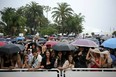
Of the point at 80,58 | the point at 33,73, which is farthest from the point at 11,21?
the point at 33,73

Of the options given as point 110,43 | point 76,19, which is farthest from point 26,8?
point 110,43

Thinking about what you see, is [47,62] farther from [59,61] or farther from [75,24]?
[75,24]

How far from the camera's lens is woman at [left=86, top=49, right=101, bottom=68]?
6.29 meters

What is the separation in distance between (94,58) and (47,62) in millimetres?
1081

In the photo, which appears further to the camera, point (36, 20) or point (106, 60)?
point (36, 20)

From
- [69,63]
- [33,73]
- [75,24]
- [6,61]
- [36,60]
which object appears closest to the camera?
[33,73]

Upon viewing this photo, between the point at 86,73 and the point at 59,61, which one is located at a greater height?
the point at 59,61

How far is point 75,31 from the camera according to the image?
258 ft

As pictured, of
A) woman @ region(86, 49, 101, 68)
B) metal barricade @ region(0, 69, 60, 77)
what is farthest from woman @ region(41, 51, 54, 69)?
woman @ region(86, 49, 101, 68)

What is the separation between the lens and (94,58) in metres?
6.42

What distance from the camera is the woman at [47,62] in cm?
639

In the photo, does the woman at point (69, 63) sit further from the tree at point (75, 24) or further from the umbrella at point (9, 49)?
the tree at point (75, 24)

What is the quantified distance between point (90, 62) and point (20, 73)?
1.65 m

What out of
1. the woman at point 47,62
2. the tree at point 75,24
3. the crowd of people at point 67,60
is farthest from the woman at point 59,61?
the tree at point 75,24
